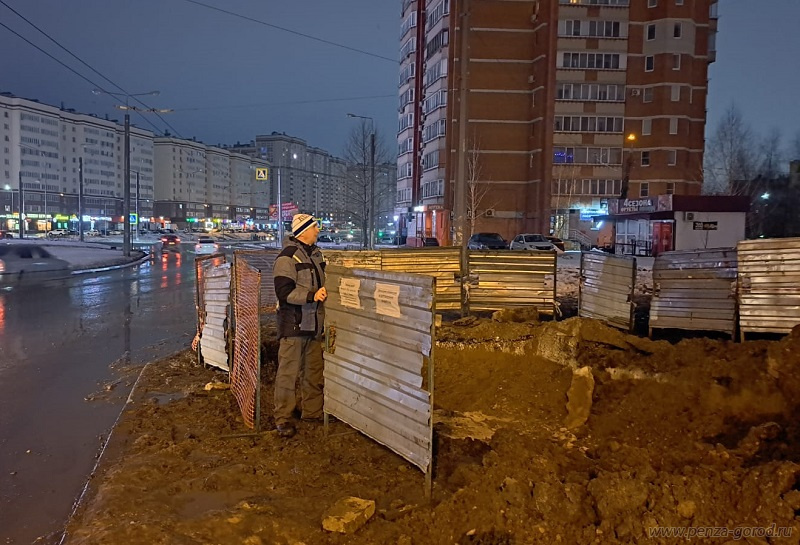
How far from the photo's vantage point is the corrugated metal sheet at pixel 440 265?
11102 mm

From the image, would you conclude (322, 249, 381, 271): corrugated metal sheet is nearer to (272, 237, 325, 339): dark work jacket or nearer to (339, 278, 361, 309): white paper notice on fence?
(272, 237, 325, 339): dark work jacket

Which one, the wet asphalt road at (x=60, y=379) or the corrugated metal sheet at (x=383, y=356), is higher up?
the corrugated metal sheet at (x=383, y=356)

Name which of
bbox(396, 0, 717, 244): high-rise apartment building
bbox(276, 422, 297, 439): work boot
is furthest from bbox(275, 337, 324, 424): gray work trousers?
bbox(396, 0, 717, 244): high-rise apartment building

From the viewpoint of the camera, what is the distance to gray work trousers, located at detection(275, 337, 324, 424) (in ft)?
18.2

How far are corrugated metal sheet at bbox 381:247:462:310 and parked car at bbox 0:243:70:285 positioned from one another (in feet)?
58.0

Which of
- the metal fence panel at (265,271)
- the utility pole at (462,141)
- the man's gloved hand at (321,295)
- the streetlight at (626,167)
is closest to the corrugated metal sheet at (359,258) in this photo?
the metal fence panel at (265,271)

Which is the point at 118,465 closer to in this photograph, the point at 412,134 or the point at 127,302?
the point at 127,302

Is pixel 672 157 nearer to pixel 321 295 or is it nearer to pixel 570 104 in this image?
pixel 570 104

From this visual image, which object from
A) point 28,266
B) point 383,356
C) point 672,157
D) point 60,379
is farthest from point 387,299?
point 672,157

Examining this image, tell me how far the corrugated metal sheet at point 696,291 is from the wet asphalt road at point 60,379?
7.83m

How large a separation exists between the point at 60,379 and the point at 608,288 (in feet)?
27.7

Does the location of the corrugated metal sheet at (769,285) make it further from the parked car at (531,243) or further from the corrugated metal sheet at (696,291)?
the parked car at (531,243)

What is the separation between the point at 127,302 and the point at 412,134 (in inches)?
2196

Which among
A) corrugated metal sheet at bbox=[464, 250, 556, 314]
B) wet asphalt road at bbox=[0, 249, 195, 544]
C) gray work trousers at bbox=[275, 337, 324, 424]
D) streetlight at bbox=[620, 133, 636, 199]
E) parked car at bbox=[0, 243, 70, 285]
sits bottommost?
wet asphalt road at bbox=[0, 249, 195, 544]
